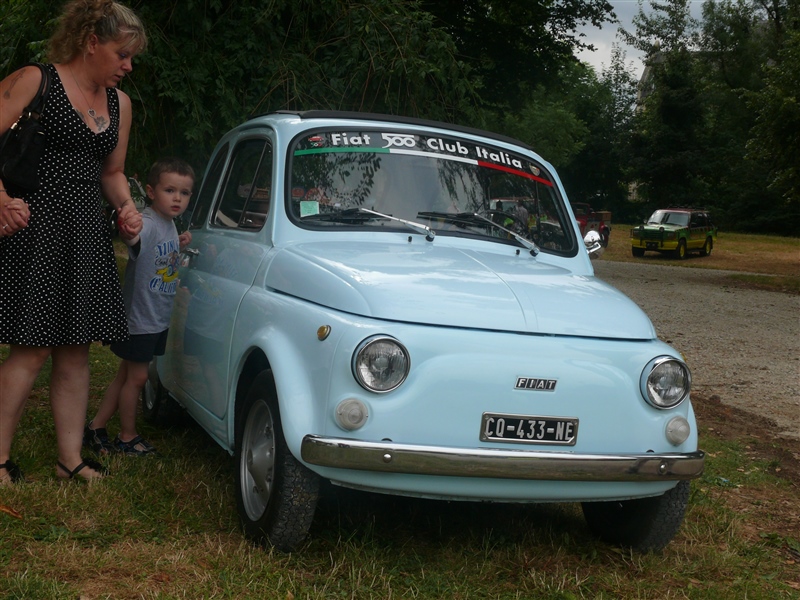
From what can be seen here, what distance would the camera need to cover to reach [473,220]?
16.4ft

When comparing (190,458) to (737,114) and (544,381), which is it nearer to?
(544,381)

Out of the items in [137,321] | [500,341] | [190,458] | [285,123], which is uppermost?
[285,123]

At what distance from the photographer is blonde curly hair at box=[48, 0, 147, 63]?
450 centimetres

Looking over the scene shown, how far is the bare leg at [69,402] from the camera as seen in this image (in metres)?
4.82

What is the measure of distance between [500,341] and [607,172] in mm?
62553

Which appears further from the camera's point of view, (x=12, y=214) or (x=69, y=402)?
(x=69, y=402)

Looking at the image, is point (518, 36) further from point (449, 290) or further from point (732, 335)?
point (449, 290)

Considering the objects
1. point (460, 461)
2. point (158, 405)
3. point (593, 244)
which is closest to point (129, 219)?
A: point (158, 405)

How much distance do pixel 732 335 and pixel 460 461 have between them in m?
12.3

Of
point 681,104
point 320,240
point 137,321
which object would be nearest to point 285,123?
point 320,240

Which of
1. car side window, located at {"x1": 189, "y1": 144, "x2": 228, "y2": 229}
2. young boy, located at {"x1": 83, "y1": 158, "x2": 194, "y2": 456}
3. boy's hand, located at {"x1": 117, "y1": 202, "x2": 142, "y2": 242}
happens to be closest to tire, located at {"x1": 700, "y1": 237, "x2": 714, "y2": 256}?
car side window, located at {"x1": 189, "y1": 144, "x2": 228, "y2": 229}

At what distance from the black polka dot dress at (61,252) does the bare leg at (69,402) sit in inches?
9.3

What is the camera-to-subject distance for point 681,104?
53.2 meters

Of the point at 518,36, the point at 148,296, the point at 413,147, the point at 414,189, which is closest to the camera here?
the point at 414,189
